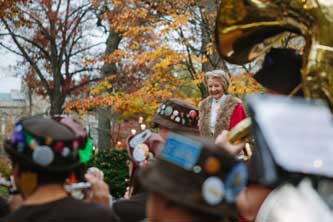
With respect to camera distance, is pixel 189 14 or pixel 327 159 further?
pixel 189 14

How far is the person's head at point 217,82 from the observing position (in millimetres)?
5662

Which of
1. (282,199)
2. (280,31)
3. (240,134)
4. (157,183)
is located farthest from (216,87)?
(157,183)

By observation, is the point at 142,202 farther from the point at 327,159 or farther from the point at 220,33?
the point at 327,159

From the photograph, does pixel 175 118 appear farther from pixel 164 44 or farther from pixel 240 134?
pixel 164 44

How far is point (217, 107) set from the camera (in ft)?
19.1

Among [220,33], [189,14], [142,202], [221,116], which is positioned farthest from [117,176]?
[220,33]

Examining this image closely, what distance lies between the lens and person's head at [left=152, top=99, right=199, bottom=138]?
3.72 meters

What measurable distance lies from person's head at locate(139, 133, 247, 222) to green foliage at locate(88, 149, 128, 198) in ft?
28.8

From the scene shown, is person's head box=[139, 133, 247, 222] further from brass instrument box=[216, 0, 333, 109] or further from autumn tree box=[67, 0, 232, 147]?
autumn tree box=[67, 0, 232, 147]

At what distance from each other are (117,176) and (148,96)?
5.64 feet

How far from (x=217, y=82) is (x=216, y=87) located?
5 cm

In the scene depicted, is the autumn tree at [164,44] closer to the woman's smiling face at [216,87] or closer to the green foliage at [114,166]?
the green foliage at [114,166]

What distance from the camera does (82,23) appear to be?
65.3ft

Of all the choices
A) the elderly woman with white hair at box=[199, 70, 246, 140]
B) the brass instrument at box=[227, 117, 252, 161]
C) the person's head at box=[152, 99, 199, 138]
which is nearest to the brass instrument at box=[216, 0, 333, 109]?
the brass instrument at box=[227, 117, 252, 161]
